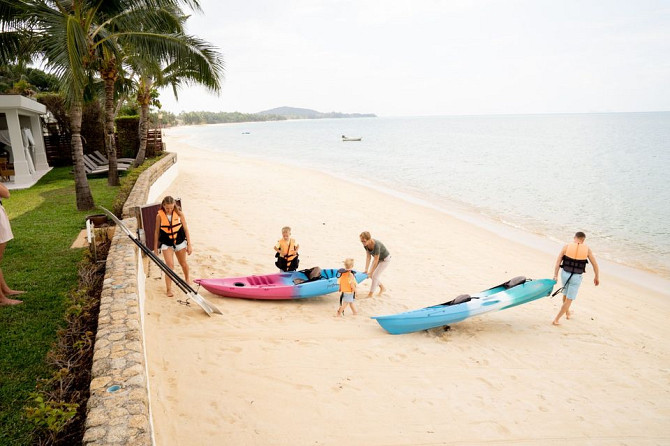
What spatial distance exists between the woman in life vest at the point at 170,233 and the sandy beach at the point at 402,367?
2.57ft

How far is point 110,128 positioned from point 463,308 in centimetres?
1269

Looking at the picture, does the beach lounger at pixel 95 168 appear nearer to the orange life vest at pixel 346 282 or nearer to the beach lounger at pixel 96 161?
the beach lounger at pixel 96 161

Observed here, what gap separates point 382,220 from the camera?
1537cm

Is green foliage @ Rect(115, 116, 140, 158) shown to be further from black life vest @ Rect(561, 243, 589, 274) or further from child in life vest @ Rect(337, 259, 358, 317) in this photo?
black life vest @ Rect(561, 243, 589, 274)

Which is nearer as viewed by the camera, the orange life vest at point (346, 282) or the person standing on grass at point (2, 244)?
the person standing on grass at point (2, 244)

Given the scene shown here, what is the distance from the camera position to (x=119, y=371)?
3.74 meters

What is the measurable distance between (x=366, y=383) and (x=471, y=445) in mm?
1471

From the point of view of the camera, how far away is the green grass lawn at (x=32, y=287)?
4121mm

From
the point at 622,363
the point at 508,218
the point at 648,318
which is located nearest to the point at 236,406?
the point at 622,363

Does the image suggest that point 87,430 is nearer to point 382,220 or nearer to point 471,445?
point 471,445

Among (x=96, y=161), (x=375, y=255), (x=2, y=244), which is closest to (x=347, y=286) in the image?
(x=375, y=255)

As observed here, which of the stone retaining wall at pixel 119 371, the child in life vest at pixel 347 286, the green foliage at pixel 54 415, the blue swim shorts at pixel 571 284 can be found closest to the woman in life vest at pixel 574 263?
the blue swim shorts at pixel 571 284

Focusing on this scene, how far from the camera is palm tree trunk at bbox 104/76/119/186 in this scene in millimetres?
13211

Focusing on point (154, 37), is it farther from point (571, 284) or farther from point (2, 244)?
point (571, 284)
